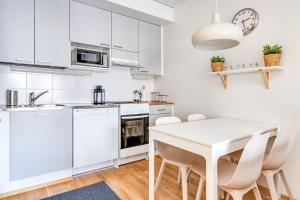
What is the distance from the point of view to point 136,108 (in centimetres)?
279

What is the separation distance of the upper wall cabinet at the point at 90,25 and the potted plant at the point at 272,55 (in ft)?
6.89

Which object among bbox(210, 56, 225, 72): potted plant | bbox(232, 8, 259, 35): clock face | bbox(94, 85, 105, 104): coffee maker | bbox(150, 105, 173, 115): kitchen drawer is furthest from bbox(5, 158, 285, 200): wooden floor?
bbox(232, 8, 259, 35): clock face

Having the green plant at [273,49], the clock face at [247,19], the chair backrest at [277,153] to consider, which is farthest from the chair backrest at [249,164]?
the clock face at [247,19]

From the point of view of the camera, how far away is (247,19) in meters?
2.17

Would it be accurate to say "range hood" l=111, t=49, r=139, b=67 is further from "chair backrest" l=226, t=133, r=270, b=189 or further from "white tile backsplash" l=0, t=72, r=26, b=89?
"chair backrest" l=226, t=133, r=270, b=189

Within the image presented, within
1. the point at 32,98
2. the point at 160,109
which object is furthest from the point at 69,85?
the point at 160,109

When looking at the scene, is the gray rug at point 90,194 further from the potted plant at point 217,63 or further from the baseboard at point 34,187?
the potted plant at point 217,63

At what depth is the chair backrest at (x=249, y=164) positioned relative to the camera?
3.87 ft

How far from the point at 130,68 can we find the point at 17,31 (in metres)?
1.74

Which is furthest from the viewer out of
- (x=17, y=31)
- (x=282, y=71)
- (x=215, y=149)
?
(x=17, y=31)

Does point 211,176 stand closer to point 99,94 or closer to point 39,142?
point 39,142

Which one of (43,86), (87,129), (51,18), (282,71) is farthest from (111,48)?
(282,71)

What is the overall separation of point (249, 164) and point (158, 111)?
1979 mm

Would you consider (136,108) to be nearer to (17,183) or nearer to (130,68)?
(130,68)
